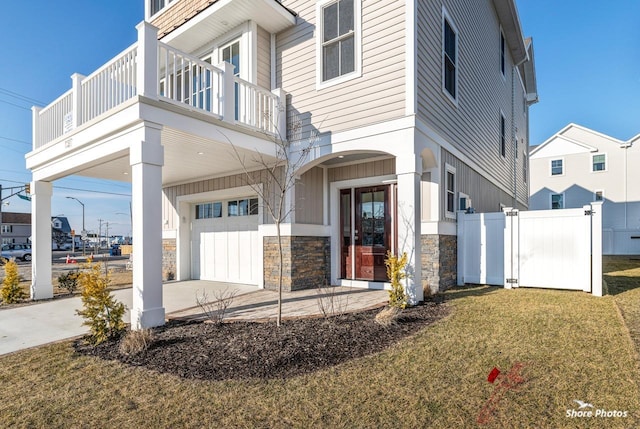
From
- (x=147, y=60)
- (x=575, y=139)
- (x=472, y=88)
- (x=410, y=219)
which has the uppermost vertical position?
(x=575, y=139)

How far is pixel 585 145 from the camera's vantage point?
68.3ft

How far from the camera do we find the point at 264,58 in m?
7.80

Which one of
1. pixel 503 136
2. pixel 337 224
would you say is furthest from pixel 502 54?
pixel 337 224

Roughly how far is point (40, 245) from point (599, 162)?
2606 centimetres

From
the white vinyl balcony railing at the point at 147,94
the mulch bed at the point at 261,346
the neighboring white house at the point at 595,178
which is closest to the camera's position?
the mulch bed at the point at 261,346

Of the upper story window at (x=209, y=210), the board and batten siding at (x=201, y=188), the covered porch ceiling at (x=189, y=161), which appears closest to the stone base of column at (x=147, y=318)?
the covered porch ceiling at (x=189, y=161)

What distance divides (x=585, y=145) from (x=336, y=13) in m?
20.7

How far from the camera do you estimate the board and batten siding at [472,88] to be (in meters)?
6.50

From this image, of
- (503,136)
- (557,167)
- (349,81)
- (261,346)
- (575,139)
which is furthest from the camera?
(557,167)

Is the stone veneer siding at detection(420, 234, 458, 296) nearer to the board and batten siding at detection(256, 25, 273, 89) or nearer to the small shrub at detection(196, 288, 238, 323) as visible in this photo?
the small shrub at detection(196, 288, 238, 323)

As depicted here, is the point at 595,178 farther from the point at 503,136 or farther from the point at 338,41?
the point at 338,41

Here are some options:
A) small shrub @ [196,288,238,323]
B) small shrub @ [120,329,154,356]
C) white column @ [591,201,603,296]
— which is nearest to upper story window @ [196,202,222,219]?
small shrub @ [196,288,238,323]

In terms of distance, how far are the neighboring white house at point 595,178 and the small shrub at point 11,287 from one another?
25051 mm

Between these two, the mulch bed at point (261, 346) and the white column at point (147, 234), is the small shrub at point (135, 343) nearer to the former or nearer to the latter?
the mulch bed at point (261, 346)
